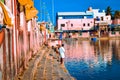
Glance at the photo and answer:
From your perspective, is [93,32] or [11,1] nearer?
[11,1]

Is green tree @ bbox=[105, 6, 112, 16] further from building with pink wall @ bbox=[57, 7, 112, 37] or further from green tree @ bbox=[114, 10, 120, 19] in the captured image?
building with pink wall @ bbox=[57, 7, 112, 37]

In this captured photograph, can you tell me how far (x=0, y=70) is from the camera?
8.73m

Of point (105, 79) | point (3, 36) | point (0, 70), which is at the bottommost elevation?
point (105, 79)

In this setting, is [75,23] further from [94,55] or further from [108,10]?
[94,55]

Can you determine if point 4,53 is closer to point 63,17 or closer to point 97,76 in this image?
point 97,76

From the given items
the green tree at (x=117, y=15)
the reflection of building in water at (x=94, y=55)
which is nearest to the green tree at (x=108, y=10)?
the green tree at (x=117, y=15)

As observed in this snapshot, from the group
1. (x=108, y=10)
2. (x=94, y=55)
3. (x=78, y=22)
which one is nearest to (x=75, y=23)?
(x=78, y=22)

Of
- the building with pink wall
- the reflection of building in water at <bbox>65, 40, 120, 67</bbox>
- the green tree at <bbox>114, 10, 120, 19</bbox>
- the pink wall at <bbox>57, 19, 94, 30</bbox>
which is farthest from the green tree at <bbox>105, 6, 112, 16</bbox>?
the reflection of building in water at <bbox>65, 40, 120, 67</bbox>

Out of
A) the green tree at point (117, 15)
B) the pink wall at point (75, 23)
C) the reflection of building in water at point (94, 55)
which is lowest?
the reflection of building in water at point (94, 55)

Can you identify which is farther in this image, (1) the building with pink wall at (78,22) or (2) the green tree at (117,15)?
(2) the green tree at (117,15)

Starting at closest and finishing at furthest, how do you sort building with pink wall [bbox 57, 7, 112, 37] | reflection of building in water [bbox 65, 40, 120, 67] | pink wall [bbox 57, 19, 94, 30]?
1. reflection of building in water [bbox 65, 40, 120, 67]
2. pink wall [bbox 57, 19, 94, 30]
3. building with pink wall [bbox 57, 7, 112, 37]

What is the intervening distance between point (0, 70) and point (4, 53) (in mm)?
1061

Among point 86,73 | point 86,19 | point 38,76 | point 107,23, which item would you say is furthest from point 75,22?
point 38,76

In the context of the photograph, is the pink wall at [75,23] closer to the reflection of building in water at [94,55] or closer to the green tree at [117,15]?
the green tree at [117,15]
